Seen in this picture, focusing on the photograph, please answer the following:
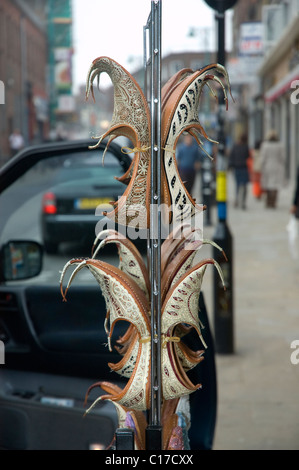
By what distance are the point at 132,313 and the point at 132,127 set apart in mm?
471

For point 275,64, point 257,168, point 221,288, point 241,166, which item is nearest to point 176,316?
point 221,288

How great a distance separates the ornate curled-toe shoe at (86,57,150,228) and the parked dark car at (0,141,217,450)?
854 mm

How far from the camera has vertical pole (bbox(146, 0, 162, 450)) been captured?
5.57 ft

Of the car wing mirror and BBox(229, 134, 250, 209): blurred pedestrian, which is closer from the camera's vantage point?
the car wing mirror

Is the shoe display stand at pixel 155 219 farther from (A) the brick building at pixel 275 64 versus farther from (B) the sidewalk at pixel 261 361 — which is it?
(A) the brick building at pixel 275 64

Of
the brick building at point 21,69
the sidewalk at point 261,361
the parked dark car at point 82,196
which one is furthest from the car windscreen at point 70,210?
the brick building at point 21,69

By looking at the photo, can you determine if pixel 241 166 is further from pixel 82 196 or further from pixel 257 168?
pixel 82 196

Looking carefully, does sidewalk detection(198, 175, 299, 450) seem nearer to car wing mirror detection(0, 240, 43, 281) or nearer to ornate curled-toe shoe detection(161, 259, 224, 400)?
car wing mirror detection(0, 240, 43, 281)

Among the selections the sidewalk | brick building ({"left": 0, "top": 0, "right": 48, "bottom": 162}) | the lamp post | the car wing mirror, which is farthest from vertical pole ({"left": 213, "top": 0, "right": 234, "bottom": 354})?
brick building ({"left": 0, "top": 0, "right": 48, "bottom": 162})

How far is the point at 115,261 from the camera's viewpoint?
3.15 m

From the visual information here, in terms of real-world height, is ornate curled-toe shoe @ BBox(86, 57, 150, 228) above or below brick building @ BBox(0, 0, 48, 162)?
below

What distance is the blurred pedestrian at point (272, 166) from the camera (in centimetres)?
1555

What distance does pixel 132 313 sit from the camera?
1.80 metres

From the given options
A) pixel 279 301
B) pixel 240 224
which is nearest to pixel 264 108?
pixel 240 224
